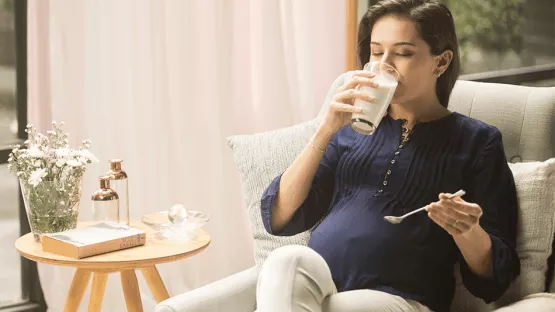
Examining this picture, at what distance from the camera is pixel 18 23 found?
2.63 metres

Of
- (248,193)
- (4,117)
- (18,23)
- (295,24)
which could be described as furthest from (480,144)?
(4,117)

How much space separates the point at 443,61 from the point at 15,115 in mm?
1620

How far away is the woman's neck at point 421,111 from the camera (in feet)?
5.91

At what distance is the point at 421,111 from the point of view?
1804mm

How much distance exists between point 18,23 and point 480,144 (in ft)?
5.59

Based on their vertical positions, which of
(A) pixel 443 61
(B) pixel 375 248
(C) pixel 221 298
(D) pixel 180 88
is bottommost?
(C) pixel 221 298

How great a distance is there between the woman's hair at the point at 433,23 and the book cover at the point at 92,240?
0.83 metres

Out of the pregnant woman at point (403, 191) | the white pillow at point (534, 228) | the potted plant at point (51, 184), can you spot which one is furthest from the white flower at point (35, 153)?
the white pillow at point (534, 228)

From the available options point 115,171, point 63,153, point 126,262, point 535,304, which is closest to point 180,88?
point 115,171

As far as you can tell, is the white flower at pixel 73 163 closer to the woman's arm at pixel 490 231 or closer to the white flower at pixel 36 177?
the white flower at pixel 36 177

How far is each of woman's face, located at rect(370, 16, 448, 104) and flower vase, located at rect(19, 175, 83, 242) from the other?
0.91m

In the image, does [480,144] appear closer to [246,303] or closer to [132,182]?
[246,303]

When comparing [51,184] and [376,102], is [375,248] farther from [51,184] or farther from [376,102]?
[51,184]

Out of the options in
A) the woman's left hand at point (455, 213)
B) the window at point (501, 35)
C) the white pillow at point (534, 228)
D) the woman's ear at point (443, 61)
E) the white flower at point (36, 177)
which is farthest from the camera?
the window at point (501, 35)
